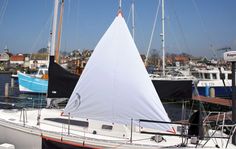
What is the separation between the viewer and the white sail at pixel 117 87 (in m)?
8.66

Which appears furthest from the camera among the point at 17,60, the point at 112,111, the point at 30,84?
the point at 17,60

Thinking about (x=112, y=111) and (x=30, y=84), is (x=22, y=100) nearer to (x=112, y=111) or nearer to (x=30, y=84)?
(x=30, y=84)

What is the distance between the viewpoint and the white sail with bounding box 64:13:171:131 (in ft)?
28.4

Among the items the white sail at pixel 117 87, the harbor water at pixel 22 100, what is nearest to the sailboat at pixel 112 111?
the white sail at pixel 117 87

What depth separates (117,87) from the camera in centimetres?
895

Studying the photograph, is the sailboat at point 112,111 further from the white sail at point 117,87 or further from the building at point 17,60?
the building at point 17,60

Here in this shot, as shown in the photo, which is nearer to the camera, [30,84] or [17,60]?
[30,84]

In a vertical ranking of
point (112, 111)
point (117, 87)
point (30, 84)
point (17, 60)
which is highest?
point (17, 60)

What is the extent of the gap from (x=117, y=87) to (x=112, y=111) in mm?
742

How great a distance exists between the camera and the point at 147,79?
8.97 metres

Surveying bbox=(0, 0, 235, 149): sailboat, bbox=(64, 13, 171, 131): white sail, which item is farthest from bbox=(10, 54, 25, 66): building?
bbox=(64, 13, 171, 131): white sail

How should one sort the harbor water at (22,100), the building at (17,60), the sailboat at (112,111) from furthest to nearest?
the building at (17,60)
the harbor water at (22,100)
the sailboat at (112,111)

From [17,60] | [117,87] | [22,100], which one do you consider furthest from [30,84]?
[17,60]

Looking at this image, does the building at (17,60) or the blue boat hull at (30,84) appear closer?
the blue boat hull at (30,84)
